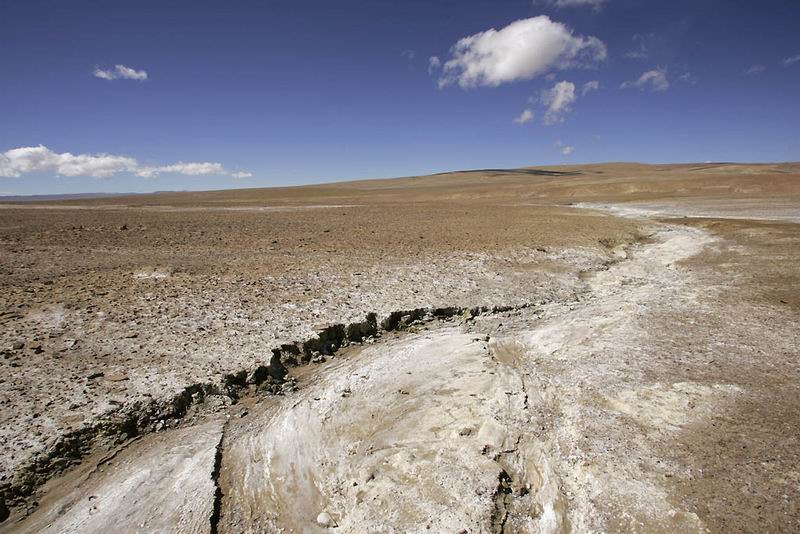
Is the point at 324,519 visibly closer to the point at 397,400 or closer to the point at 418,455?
the point at 418,455

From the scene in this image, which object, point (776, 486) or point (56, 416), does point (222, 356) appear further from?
point (776, 486)

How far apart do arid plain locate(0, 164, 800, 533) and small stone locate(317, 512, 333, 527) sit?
2cm

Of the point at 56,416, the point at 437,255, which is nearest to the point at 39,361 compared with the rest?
the point at 56,416

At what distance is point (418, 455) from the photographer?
3779 millimetres

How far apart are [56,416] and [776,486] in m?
6.16

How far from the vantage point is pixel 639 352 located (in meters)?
5.38

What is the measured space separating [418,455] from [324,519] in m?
0.93

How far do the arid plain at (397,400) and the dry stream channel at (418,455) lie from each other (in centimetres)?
2

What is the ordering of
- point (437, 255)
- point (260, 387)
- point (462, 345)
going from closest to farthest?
1. point (260, 387)
2. point (462, 345)
3. point (437, 255)

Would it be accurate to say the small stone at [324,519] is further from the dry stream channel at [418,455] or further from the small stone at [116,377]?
the small stone at [116,377]

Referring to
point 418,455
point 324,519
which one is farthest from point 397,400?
point 324,519

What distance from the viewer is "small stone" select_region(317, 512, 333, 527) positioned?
326cm

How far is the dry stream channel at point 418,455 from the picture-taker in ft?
10.5

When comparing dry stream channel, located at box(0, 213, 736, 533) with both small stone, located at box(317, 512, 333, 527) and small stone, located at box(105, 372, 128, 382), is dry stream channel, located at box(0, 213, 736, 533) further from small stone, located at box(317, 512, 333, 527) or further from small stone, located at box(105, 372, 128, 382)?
small stone, located at box(105, 372, 128, 382)
